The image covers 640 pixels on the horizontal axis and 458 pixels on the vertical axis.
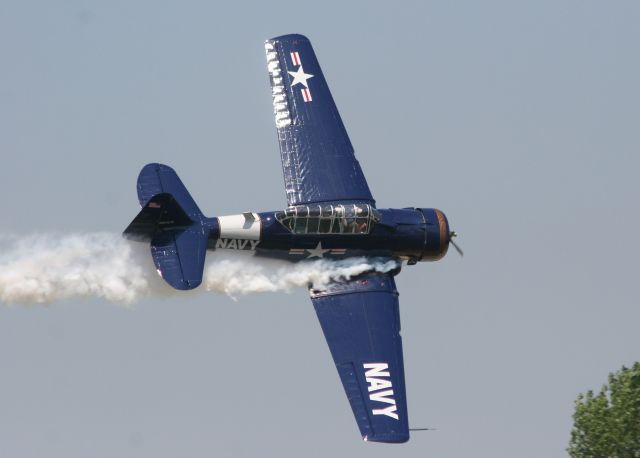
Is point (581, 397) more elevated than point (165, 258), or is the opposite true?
point (165, 258)

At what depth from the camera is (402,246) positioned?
3203 cm

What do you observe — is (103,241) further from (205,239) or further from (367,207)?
(367,207)

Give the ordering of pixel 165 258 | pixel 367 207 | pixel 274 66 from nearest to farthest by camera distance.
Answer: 1. pixel 165 258
2. pixel 367 207
3. pixel 274 66

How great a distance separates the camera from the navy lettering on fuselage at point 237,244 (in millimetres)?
30797

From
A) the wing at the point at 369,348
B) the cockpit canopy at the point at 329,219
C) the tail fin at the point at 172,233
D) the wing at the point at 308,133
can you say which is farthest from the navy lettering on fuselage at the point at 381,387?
the wing at the point at 308,133

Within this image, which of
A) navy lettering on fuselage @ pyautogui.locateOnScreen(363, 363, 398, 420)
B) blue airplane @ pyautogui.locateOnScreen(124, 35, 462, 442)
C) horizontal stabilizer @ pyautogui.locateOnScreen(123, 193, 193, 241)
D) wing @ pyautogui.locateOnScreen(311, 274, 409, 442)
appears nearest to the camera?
wing @ pyautogui.locateOnScreen(311, 274, 409, 442)

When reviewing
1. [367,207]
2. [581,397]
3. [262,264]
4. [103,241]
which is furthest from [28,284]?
[581,397]

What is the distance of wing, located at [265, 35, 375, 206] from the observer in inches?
1266

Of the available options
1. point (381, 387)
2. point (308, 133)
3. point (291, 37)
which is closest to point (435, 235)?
point (308, 133)

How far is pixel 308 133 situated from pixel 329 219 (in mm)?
2659

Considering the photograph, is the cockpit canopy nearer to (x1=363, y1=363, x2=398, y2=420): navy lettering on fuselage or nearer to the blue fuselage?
the blue fuselage

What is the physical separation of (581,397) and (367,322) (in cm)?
491

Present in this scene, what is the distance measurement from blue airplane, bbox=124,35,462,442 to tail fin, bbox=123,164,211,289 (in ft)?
0.06

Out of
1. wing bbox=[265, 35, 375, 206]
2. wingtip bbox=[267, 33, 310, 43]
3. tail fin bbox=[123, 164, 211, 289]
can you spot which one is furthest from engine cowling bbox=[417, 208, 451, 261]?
wingtip bbox=[267, 33, 310, 43]
